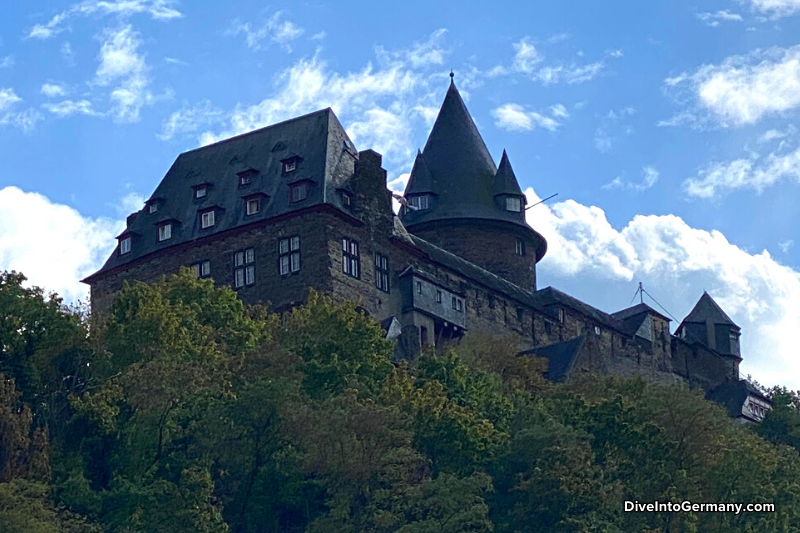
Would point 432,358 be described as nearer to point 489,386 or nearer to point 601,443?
point 489,386

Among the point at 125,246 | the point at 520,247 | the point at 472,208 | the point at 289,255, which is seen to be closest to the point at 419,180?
the point at 472,208

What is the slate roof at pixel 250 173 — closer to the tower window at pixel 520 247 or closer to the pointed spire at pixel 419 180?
the pointed spire at pixel 419 180

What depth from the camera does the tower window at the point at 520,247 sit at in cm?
8931

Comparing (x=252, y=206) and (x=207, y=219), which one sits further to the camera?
(x=207, y=219)

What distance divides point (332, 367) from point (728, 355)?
42.4 meters

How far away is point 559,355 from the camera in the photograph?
75750 millimetres

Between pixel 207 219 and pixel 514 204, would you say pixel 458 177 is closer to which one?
pixel 514 204

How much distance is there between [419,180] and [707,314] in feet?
62.7

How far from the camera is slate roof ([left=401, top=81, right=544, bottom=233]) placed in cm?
8850

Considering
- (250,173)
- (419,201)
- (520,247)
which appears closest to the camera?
(250,173)

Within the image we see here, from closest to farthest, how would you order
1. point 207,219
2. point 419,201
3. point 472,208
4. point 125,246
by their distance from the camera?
point 207,219 → point 125,246 → point 472,208 → point 419,201

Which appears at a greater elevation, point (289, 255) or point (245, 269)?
point (289, 255)

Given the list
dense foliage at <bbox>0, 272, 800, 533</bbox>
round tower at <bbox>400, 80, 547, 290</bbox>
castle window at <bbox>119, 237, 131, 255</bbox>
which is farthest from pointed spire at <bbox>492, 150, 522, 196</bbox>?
dense foliage at <bbox>0, 272, 800, 533</bbox>

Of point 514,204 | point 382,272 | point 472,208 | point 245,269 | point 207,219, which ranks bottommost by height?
point 382,272
